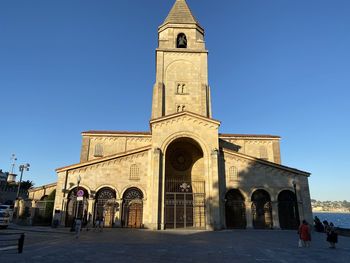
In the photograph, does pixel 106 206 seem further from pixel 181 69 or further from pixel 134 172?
pixel 181 69

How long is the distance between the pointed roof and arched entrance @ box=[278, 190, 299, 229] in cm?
2593

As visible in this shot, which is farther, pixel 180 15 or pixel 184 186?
pixel 180 15

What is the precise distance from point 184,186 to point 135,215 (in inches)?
228

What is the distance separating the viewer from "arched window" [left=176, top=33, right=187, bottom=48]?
3909 cm

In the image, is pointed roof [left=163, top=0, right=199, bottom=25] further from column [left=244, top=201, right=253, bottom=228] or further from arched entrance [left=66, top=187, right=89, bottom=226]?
arched entrance [left=66, top=187, right=89, bottom=226]

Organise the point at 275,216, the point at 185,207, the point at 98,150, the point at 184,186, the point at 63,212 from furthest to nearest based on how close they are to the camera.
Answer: the point at 98,150
the point at 184,186
the point at 275,216
the point at 185,207
the point at 63,212

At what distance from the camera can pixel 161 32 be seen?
3969 centimetres

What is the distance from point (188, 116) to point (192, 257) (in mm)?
19124

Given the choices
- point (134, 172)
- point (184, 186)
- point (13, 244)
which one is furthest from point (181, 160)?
point (13, 244)

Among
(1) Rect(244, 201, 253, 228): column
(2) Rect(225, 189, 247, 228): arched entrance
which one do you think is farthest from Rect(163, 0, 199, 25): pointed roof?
(1) Rect(244, 201, 253, 228): column

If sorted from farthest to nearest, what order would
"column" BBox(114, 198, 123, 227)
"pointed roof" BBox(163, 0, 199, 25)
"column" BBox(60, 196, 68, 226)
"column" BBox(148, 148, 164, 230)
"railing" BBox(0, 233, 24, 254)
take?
"pointed roof" BBox(163, 0, 199, 25), "column" BBox(114, 198, 123, 227), "column" BBox(60, 196, 68, 226), "column" BBox(148, 148, 164, 230), "railing" BBox(0, 233, 24, 254)

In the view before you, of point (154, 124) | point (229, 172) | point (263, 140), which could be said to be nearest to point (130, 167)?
point (154, 124)

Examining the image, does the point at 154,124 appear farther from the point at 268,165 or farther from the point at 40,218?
the point at 40,218

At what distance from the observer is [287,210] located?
28.2 m
